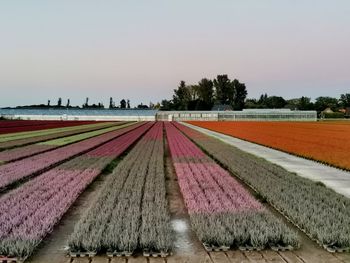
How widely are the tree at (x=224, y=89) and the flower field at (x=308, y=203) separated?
16285 centimetres

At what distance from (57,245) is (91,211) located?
181 centimetres

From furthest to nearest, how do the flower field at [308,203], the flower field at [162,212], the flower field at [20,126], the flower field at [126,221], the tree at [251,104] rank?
the tree at [251,104]
the flower field at [20,126]
the flower field at [308,203]
the flower field at [162,212]
the flower field at [126,221]

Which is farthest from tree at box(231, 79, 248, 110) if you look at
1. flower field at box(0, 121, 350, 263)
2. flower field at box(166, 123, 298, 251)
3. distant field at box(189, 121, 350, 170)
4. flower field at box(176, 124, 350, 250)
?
flower field at box(166, 123, 298, 251)

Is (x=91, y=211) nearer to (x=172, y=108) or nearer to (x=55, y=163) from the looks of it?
(x=55, y=163)

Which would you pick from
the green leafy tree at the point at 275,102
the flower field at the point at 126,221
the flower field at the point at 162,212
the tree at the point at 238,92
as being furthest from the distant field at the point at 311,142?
the green leafy tree at the point at 275,102

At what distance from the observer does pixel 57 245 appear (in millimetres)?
7055

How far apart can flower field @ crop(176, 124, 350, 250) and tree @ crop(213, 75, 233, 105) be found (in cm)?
16285

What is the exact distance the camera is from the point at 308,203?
982cm

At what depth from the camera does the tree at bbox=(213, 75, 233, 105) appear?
579 feet

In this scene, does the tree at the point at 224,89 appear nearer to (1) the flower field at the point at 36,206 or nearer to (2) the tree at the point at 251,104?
(2) the tree at the point at 251,104

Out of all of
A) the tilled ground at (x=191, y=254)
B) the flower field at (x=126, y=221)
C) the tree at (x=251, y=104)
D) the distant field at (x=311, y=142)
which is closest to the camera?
the tilled ground at (x=191, y=254)

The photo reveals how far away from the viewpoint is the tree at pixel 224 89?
17638cm

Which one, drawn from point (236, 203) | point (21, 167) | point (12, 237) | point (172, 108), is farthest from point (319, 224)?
point (172, 108)

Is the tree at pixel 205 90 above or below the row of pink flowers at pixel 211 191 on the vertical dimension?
above
